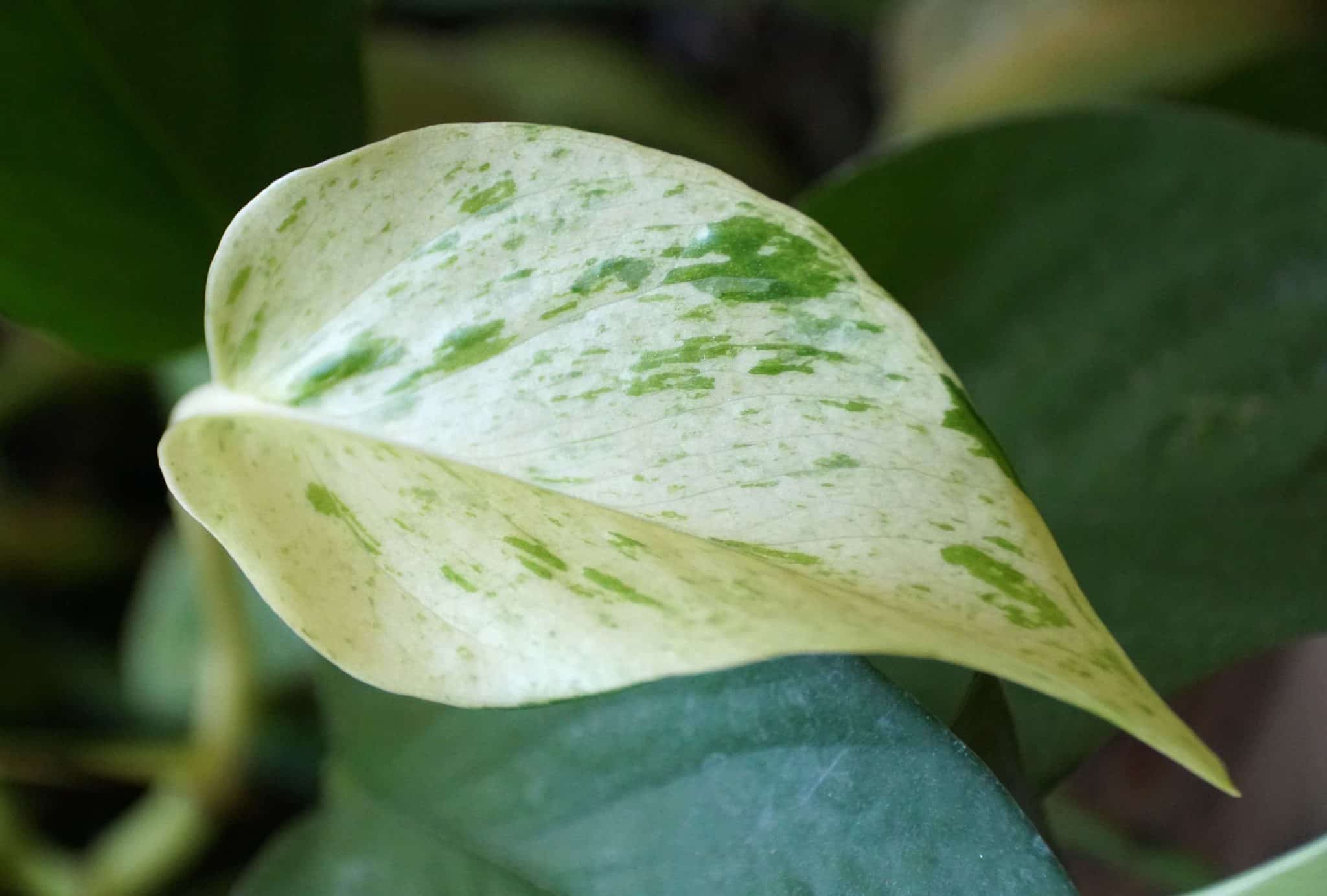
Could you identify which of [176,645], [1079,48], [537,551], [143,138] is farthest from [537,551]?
[1079,48]

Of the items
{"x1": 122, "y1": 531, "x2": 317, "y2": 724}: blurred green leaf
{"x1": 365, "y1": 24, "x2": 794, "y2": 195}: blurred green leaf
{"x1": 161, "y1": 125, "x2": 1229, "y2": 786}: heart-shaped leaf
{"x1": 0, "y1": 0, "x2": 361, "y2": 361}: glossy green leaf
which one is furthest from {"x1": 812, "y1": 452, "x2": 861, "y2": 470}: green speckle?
{"x1": 365, "y1": 24, "x2": 794, "y2": 195}: blurred green leaf

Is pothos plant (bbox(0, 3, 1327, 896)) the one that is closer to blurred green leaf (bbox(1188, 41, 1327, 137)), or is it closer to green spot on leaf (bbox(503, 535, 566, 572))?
green spot on leaf (bbox(503, 535, 566, 572))

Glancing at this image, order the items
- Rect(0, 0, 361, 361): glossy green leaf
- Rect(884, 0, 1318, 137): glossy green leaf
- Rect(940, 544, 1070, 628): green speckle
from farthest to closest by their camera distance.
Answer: Rect(884, 0, 1318, 137): glossy green leaf < Rect(0, 0, 361, 361): glossy green leaf < Rect(940, 544, 1070, 628): green speckle

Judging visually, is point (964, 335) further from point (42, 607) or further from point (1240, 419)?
point (42, 607)

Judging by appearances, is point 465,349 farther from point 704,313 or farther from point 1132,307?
point 1132,307

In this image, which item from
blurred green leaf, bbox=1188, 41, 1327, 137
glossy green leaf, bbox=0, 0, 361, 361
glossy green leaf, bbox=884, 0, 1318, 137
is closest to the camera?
glossy green leaf, bbox=0, 0, 361, 361

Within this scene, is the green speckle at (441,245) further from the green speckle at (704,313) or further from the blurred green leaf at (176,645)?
the blurred green leaf at (176,645)

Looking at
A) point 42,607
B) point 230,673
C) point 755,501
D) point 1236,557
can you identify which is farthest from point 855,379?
point 42,607
